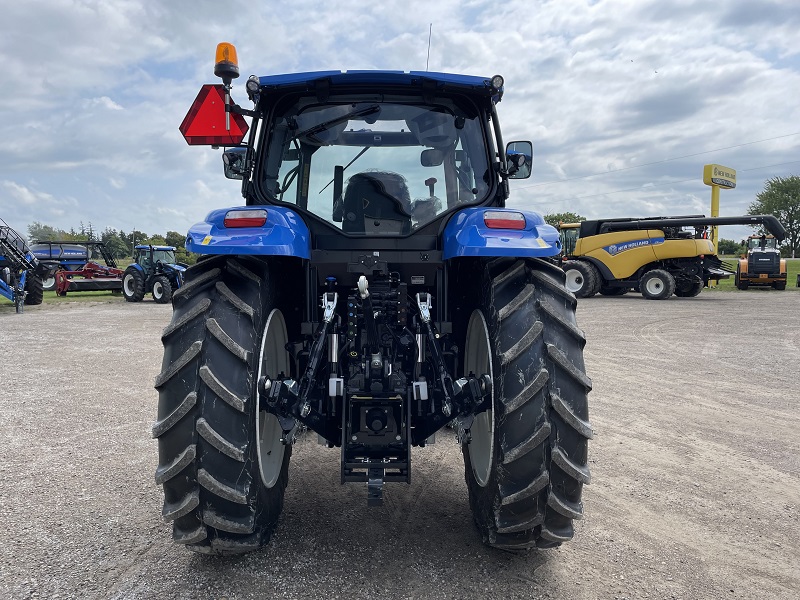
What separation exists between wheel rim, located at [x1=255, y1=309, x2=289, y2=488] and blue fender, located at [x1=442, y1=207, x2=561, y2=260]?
3.04 feet

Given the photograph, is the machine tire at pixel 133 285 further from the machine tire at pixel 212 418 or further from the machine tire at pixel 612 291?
the machine tire at pixel 212 418

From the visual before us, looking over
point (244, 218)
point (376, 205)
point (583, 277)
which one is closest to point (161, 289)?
point (583, 277)

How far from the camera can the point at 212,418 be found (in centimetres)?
234

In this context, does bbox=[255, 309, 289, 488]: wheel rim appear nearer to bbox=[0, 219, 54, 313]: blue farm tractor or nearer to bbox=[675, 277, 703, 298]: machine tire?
bbox=[0, 219, 54, 313]: blue farm tractor

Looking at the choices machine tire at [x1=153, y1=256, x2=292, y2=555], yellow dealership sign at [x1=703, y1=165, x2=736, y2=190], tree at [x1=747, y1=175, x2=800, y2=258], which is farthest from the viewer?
tree at [x1=747, y1=175, x2=800, y2=258]

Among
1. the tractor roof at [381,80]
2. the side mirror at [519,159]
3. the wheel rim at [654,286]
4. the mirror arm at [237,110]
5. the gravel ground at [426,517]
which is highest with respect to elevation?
the tractor roof at [381,80]

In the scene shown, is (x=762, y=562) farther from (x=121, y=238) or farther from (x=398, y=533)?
(x=121, y=238)

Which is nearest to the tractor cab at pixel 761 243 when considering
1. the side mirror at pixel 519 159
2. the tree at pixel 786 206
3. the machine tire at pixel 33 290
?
the side mirror at pixel 519 159

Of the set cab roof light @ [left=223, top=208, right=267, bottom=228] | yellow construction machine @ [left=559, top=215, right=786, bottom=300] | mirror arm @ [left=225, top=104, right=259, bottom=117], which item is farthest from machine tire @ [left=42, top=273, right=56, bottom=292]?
cab roof light @ [left=223, top=208, right=267, bottom=228]

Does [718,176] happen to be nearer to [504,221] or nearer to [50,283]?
[50,283]

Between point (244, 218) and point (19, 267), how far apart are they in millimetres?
18494

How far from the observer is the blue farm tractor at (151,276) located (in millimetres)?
19062

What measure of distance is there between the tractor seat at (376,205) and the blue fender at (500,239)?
42 centimetres

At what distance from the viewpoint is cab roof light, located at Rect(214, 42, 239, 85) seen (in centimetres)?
300
